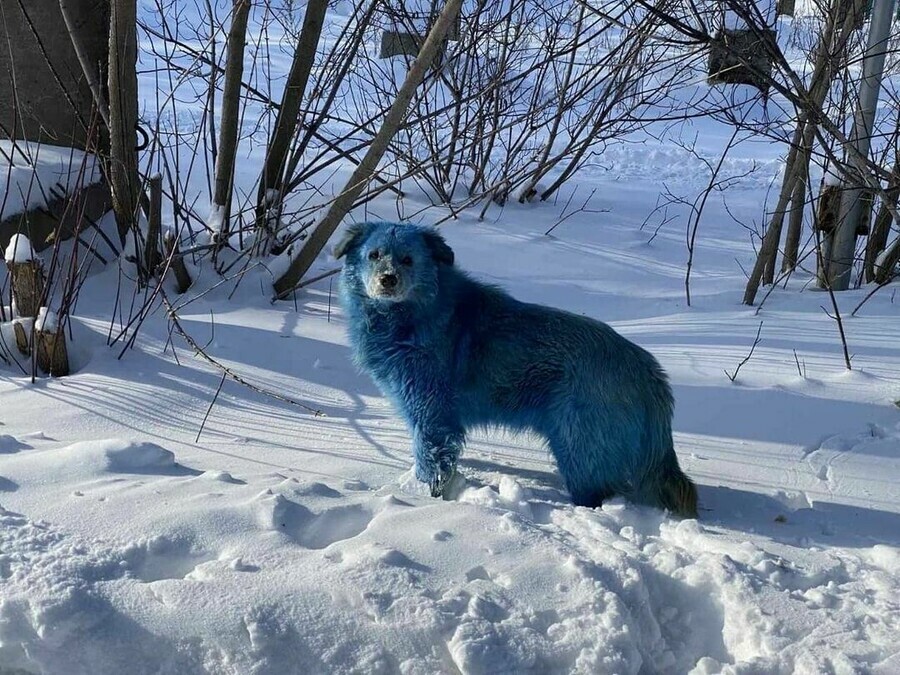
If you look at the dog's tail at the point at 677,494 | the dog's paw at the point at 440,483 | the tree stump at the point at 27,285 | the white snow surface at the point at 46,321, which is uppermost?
the tree stump at the point at 27,285

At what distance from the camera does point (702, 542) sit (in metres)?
3.39

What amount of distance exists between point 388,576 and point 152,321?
140 inches

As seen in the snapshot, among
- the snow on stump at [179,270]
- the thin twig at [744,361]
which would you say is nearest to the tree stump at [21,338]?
the snow on stump at [179,270]

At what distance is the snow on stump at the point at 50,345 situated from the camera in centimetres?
489

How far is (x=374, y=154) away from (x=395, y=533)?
3.38 meters

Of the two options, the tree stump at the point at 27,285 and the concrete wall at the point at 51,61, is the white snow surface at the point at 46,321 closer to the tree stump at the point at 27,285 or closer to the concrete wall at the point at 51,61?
the tree stump at the point at 27,285

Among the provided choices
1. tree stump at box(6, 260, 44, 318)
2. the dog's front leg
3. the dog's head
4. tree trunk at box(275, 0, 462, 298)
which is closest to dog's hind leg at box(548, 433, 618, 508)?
the dog's front leg

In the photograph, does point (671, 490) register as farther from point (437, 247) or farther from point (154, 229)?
point (154, 229)

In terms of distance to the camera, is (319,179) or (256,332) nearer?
(256,332)

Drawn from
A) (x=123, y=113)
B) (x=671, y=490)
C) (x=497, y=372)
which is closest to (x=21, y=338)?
(x=123, y=113)

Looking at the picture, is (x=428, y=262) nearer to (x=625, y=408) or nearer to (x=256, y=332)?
(x=625, y=408)

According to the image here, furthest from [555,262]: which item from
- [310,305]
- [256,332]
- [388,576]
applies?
[388,576]

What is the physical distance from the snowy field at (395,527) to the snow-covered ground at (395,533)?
0.03ft

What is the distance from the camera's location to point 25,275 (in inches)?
196
